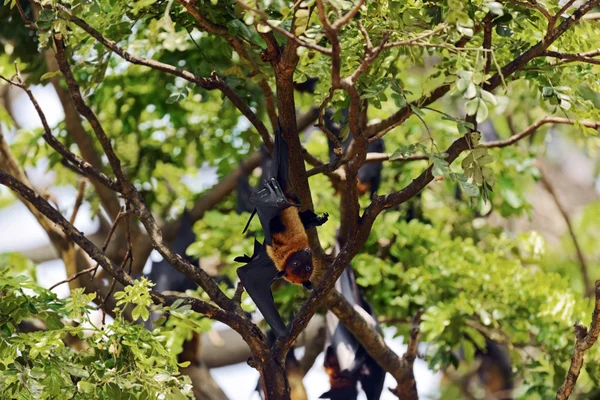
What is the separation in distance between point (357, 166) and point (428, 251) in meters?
2.77

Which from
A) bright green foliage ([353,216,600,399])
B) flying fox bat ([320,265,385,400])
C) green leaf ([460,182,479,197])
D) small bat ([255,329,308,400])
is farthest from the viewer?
small bat ([255,329,308,400])

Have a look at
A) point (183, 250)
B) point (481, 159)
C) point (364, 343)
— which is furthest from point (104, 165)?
point (481, 159)

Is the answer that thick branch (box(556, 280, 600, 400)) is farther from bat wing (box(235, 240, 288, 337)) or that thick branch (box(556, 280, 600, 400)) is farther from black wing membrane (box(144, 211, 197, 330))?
black wing membrane (box(144, 211, 197, 330))

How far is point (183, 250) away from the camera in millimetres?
6090

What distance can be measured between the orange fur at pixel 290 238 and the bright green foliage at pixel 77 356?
25.2 inches

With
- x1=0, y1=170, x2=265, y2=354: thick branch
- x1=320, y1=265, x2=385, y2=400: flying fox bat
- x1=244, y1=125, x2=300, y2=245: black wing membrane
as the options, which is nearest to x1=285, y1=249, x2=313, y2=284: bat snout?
x1=244, y1=125, x2=300, y2=245: black wing membrane

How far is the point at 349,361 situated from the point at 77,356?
2187 millimetres

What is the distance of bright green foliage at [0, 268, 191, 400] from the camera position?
130 inches

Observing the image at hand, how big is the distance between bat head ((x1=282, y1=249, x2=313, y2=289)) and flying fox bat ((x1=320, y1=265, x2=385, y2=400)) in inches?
60.2

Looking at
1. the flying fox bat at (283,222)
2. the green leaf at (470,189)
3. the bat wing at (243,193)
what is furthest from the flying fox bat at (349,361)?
the green leaf at (470,189)

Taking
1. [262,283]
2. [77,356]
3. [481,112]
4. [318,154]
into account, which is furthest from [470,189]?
[318,154]

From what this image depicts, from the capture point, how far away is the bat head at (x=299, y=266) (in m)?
3.79

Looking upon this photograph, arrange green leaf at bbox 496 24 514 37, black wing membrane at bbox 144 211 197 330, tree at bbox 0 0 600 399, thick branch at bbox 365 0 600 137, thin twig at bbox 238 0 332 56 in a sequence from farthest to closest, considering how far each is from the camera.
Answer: black wing membrane at bbox 144 211 197 330 → green leaf at bbox 496 24 514 37 → thick branch at bbox 365 0 600 137 → tree at bbox 0 0 600 399 → thin twig at bbox 238 0 332 56

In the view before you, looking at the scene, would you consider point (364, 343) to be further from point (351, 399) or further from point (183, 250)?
point (183, 250)
